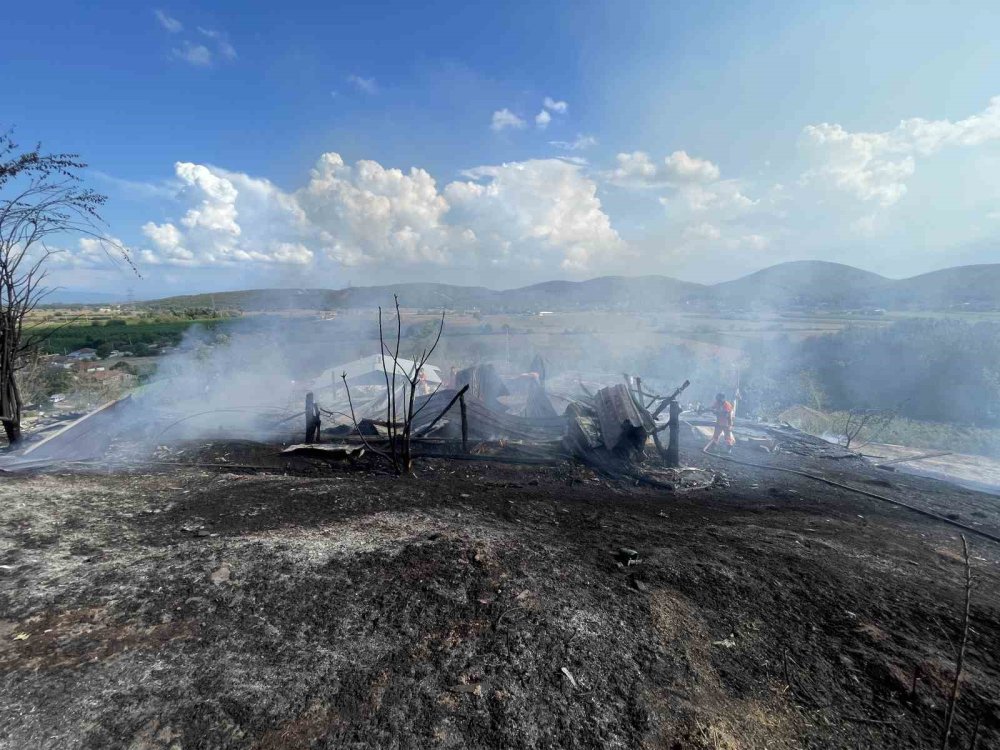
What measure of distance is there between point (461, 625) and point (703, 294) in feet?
247

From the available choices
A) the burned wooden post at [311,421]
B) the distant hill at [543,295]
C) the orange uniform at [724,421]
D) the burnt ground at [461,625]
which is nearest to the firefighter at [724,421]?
the orange uniform at [724,421]

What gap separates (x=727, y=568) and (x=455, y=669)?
309 centimetres

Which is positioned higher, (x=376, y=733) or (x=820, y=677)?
(x=376, y=733)

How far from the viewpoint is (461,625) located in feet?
11.8

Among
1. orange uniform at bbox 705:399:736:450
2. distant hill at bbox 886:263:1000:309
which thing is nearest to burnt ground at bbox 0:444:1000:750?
orange uniform at bbox 705:399:736:450

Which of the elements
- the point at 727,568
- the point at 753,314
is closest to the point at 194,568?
the point at 727,568

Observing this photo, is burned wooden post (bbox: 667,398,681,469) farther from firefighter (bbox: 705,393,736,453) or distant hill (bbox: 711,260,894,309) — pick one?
distant hill (bbox: 711,260,894,309)

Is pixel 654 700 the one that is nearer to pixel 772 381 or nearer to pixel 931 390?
pixel 772 381

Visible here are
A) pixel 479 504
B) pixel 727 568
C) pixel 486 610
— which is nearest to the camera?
pixel 486 610

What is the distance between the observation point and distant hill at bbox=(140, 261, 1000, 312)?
36781mm

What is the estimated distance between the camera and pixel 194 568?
416 centimetres

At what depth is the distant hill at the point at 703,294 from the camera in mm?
36781

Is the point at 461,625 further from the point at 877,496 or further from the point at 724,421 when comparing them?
the point at 724,421

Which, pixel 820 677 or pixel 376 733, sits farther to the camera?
pixel 820 677
